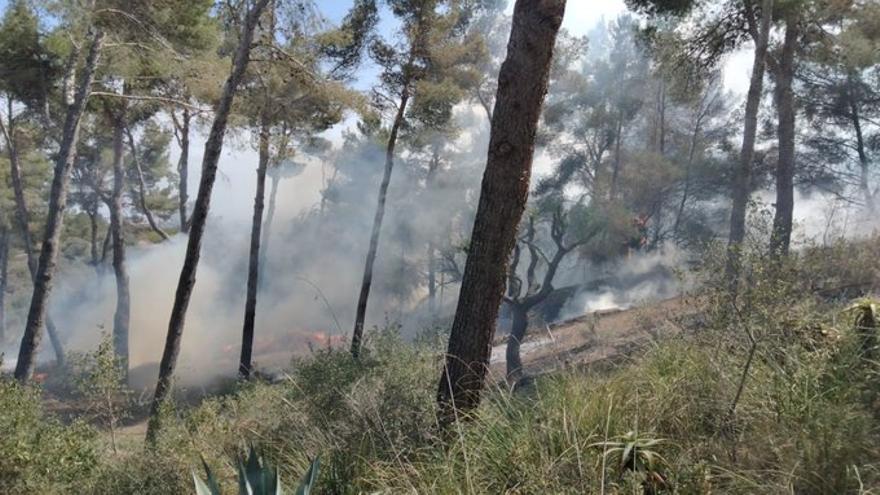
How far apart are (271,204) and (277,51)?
2587 cm

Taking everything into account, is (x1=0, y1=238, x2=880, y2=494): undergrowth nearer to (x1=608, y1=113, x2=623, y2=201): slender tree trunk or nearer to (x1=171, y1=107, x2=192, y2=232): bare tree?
(x1=171, y1=107, x2=192, y2=232): bare tree

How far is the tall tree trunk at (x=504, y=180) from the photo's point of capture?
5004mm

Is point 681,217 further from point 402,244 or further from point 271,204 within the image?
point 271,204

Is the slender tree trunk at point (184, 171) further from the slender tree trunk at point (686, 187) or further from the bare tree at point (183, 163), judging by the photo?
the slender tree trunk at point (686, 187)

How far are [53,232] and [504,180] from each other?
31.1ft

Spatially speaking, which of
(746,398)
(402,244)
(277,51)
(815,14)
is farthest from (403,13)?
(402,244)

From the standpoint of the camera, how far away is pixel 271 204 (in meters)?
36.0

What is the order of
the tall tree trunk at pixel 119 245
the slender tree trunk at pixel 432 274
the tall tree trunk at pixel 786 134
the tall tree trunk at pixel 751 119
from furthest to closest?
the slender tree trunk at pixel 432 274, the tall tree trunk at pixel 119 245, the tall tree trunk at pixel 786 134, the tall tree trunk at pixel 751 119

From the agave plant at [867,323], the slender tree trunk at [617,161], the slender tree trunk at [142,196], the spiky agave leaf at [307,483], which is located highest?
the slender tree trunk at [617,161]

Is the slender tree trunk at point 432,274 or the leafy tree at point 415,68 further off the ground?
the leafy tree at point 415,68

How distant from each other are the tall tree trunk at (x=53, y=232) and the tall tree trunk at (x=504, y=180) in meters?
8.97

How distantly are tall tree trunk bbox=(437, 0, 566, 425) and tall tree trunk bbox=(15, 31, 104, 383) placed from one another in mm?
8972

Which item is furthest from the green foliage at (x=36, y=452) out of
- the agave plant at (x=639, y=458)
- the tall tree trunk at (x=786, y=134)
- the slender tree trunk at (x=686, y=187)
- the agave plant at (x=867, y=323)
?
the slender tree trunk at (x=686, y=187)

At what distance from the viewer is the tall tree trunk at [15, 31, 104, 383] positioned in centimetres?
1138
